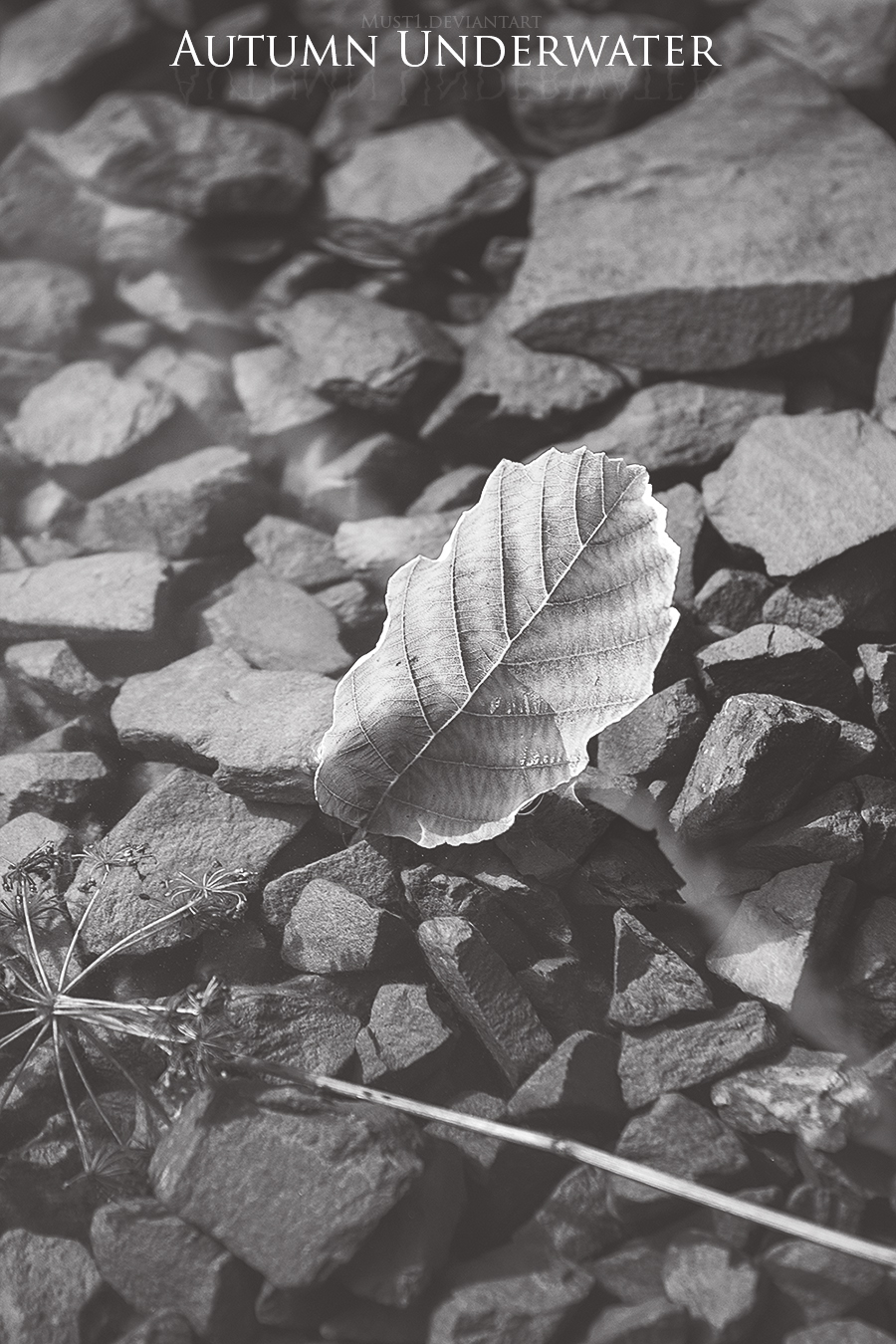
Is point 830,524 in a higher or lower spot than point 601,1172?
higher

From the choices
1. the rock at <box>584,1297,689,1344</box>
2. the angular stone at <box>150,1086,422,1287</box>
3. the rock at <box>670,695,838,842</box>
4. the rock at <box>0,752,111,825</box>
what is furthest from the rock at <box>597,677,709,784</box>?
the rock at <box>0,752,111,825</box>

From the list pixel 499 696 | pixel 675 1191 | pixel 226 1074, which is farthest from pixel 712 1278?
pixel 499 696

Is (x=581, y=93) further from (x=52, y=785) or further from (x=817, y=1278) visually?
(x=817, y=1278)

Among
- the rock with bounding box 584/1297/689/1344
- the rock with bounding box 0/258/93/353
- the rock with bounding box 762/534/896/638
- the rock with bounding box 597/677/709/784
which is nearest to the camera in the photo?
the rock with bounding box 584/1297/689/1344

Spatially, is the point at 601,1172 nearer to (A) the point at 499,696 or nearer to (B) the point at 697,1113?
(B) the point at 697,1113

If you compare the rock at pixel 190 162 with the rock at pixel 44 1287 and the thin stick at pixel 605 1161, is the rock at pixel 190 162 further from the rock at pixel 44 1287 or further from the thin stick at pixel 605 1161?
the rock at pixel 44 1287

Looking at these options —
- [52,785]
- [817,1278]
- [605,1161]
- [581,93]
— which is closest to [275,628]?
[52,785]

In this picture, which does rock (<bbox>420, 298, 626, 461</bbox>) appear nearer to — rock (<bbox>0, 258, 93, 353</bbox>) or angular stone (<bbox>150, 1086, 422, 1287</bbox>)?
rock (<bbox>0, 258, 93, 353</bbox>)
